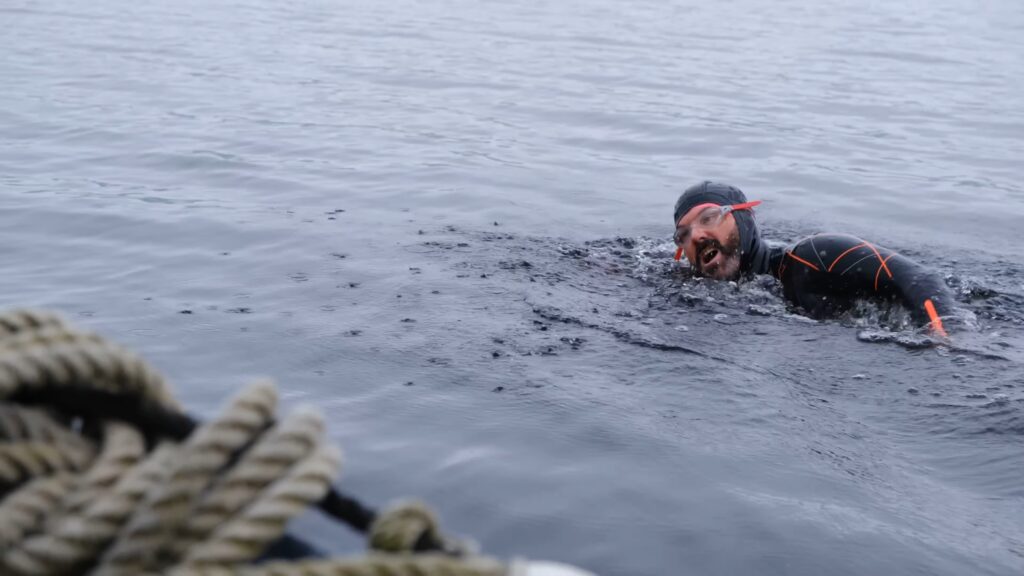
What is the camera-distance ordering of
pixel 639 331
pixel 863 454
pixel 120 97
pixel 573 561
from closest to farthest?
pixel 573 561 → pixel 863 454 → pixel 639 331 → pixel 120 97

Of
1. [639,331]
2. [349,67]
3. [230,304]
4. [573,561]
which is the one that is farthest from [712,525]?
[349,67]

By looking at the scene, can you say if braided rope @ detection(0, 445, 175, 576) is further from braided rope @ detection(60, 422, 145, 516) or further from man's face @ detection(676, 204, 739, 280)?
man's face @ detection(676, 204, 739, 280)

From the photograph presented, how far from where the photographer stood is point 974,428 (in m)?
4.01

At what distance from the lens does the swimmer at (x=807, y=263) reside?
18.1ft

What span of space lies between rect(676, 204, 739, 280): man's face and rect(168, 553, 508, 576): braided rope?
4913 millimetres

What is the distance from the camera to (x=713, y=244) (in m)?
6.24

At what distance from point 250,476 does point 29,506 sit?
279 mm

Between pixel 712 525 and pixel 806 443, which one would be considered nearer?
pixel 712 525

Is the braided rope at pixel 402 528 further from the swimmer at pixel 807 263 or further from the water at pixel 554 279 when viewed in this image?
the swimmer at pixel 807 263

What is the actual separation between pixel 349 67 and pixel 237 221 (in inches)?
314

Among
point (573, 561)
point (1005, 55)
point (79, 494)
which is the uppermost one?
point (1005, 55)

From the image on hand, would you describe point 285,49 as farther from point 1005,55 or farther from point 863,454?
point 863,454

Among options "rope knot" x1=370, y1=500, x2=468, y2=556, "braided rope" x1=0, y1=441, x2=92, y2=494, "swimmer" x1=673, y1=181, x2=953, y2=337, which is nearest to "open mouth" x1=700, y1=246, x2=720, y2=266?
"swimmer" x1=673, y1=181, x2=953, y2=337

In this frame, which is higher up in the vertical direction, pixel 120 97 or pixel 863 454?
pixel 120 97
